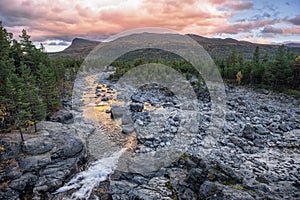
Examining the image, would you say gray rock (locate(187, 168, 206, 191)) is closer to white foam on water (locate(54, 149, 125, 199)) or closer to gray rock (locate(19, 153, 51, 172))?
white foam on water (locate(54, 149, 125, 199))

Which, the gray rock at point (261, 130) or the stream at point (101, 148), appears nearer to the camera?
the stream at point (101, 148)

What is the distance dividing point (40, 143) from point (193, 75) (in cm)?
5348

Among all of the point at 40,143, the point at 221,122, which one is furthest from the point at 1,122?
the point at 221,122

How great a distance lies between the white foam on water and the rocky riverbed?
19cm

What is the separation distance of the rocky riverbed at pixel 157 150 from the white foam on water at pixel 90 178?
0.61ft

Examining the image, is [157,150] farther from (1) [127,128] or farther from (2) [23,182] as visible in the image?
(2) [23,182]

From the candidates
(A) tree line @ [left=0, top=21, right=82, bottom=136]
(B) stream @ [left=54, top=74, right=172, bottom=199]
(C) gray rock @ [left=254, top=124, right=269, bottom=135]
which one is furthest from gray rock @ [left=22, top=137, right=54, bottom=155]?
(C) gray rock @ [left=254, top=124, right=269, bottom=135]

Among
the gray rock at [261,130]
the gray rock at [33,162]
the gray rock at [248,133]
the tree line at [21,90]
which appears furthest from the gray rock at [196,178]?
the tree line at [21,90]

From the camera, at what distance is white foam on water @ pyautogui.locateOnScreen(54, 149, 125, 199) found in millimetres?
15133

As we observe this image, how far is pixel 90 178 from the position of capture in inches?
657

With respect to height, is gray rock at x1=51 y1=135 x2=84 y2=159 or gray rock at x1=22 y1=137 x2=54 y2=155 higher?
gray rock at x1=22 y1=137 x2=54 y2=155

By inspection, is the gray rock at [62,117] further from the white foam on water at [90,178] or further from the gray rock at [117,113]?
the white foam on water at [90,178]

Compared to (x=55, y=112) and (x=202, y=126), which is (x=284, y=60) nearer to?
(x=202, y=126)

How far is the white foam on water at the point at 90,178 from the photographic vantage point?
15.1m
